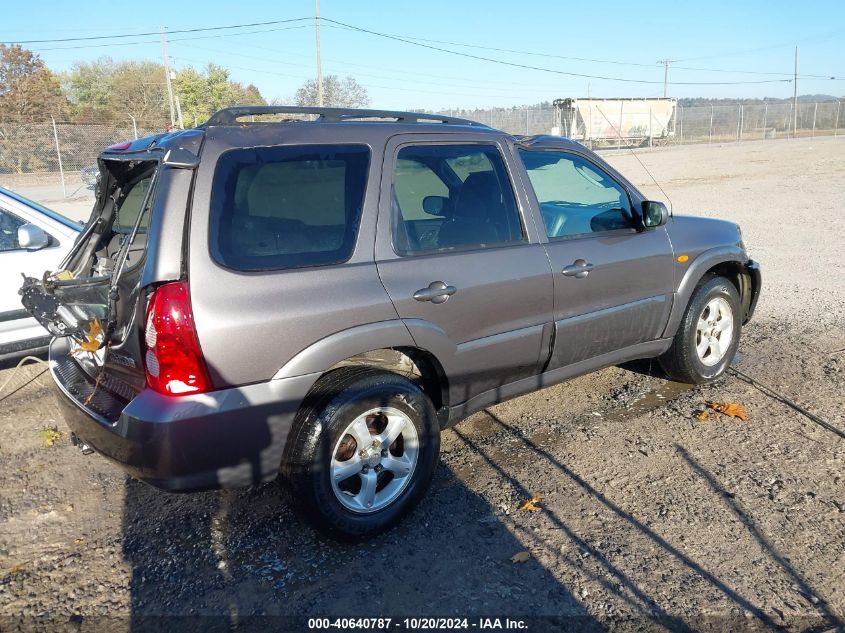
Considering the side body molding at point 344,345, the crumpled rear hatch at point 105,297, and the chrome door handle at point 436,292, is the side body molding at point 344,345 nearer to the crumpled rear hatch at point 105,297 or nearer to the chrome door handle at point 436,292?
the chrome door handle at point 436,292

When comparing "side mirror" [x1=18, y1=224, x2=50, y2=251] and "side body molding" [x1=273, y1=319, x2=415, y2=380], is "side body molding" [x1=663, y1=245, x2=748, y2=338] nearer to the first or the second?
"side body molding" [x1=273, y1=319, x2=415, y2=380]

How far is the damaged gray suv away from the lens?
2.83m

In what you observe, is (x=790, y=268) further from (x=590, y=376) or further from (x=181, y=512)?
(x=181, y=512)

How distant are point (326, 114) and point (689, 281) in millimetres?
2668

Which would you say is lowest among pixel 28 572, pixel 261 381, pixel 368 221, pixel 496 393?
pixel 28 572

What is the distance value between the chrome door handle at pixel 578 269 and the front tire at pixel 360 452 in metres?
1.15

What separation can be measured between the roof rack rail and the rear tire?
204 centimetres

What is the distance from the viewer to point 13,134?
974 inches

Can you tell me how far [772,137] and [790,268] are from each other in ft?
168

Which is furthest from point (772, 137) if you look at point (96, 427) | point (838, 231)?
point (96, 427)

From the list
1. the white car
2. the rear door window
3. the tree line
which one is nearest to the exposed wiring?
the rear door window

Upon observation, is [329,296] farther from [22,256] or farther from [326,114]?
[22,256]

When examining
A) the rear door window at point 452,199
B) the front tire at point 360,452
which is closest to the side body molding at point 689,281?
the rear door window at point 452,199

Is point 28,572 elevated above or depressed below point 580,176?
below
